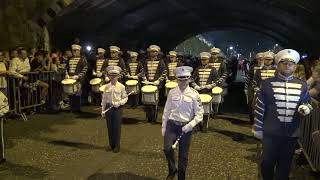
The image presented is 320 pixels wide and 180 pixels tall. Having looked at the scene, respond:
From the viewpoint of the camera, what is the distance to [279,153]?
223 inches

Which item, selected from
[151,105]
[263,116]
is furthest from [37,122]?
[263,116]

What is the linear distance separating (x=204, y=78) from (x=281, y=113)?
5843mm

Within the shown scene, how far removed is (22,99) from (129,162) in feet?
20.2

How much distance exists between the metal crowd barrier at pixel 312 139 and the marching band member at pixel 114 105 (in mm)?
3665

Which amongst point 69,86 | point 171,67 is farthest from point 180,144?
point 171,67

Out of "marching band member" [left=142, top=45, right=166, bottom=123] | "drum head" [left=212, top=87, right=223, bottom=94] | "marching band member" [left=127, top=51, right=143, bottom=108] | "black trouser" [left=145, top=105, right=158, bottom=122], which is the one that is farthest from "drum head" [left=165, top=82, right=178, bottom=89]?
"marching band member" [left=127, top=51, right=143, bottom=108]

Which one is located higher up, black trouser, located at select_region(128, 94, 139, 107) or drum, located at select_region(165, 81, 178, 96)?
drum, located at select_region(165, 81, 178, 96)

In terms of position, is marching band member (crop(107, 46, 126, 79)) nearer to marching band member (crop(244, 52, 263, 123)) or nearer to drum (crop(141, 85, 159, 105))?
drum (crop(141, 85, 159, 105))

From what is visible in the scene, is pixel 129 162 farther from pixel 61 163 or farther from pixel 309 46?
pixel 309 46

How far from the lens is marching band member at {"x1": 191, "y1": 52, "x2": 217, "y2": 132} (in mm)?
11211

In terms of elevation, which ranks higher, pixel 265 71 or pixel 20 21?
pixel 20 21

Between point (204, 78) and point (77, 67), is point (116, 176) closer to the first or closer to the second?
point (204, 78)

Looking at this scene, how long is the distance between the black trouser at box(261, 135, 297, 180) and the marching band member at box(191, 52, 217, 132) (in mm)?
5438

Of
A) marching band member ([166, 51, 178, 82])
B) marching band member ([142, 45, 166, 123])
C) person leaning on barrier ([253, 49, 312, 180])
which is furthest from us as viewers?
marching band member ([166, 51, 178, 82])
